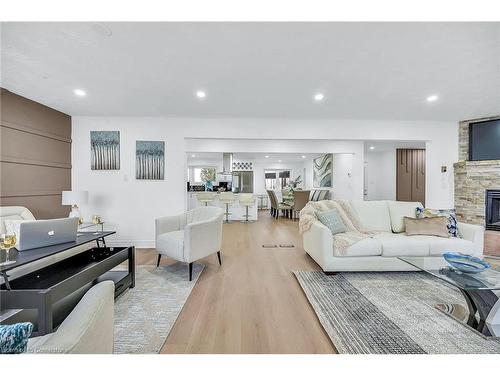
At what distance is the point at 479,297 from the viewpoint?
1.73m

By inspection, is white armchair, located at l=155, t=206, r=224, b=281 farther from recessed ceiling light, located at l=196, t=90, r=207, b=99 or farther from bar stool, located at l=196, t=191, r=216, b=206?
bar stool, located at l=196, t=191, r=216, b=206

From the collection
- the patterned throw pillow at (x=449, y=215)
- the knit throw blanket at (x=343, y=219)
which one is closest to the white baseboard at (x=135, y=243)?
the knit throw blanket at (x=343, y=219)

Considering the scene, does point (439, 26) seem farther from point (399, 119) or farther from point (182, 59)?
point (399, 119)

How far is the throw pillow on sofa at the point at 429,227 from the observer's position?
9.56ft

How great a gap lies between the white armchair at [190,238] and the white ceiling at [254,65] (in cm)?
183

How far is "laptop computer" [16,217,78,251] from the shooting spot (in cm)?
177

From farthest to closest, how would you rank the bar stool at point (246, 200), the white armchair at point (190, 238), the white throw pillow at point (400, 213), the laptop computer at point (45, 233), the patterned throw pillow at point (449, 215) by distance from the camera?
the bar stool at point (246, 200) → the white throw pillow at point (400, 213) → the patterned throw pillow at point (449, 215) → the white armchair at point (190, 238) → the laptop computer at point (45, 233)

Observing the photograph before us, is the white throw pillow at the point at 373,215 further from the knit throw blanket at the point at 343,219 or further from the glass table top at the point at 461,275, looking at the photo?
the glass table top at the point at 461,275

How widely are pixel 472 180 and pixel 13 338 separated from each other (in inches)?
251

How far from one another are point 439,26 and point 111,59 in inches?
119

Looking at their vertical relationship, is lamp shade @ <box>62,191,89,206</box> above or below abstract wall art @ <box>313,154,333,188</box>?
below

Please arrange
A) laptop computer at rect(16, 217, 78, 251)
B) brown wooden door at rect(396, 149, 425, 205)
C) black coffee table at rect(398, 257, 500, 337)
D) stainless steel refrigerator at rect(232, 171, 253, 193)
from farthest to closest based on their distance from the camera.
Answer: stainless steel refrigerator at rect(232, 171, 253, 193), brown wooden door at rect(396, 149, 425, 205), laptop computer at rect(16, 217, 78, 251), black coffee table at rect(398, 257, 500, 337)

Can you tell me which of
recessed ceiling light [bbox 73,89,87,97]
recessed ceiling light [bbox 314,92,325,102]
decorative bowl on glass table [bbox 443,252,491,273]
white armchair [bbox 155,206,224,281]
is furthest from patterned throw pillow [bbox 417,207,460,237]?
recessed ceiling light [bbox 73,89,87,97]

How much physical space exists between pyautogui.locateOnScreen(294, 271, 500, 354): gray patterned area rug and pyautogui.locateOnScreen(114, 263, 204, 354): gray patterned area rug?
1316 millimetres
